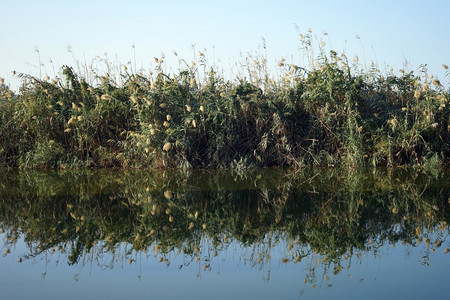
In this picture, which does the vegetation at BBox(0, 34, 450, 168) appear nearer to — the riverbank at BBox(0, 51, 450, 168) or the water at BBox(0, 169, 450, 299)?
the riverbank at BBox(0, 51, 450, 168)

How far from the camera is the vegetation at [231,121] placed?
9812 mm

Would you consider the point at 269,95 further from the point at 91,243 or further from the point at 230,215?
the point at 91,243

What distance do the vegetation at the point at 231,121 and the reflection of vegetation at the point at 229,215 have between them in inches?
49.5

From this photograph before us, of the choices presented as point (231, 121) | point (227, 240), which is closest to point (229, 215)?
point (227, 240)

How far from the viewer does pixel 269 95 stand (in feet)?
34.5

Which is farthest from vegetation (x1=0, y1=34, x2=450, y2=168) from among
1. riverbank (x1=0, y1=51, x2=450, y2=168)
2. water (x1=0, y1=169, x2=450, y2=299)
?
water (x1=0, y1=169, x2=450, y2=299)

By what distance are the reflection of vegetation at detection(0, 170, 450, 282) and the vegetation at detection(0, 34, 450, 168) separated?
1.26 meters

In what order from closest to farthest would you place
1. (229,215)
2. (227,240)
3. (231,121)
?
(227,240) → (229,215) → (231,121)

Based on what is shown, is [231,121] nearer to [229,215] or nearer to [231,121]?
[231,121]

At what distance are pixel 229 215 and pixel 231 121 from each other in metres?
4.64

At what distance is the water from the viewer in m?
3.42

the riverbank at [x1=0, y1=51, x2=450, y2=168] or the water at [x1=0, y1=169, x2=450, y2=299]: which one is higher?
the riverbank at [x1=0, y1=51, x2=450, y2=168]

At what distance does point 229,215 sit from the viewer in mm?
5555

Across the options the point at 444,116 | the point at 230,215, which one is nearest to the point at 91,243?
the point at 230,215
